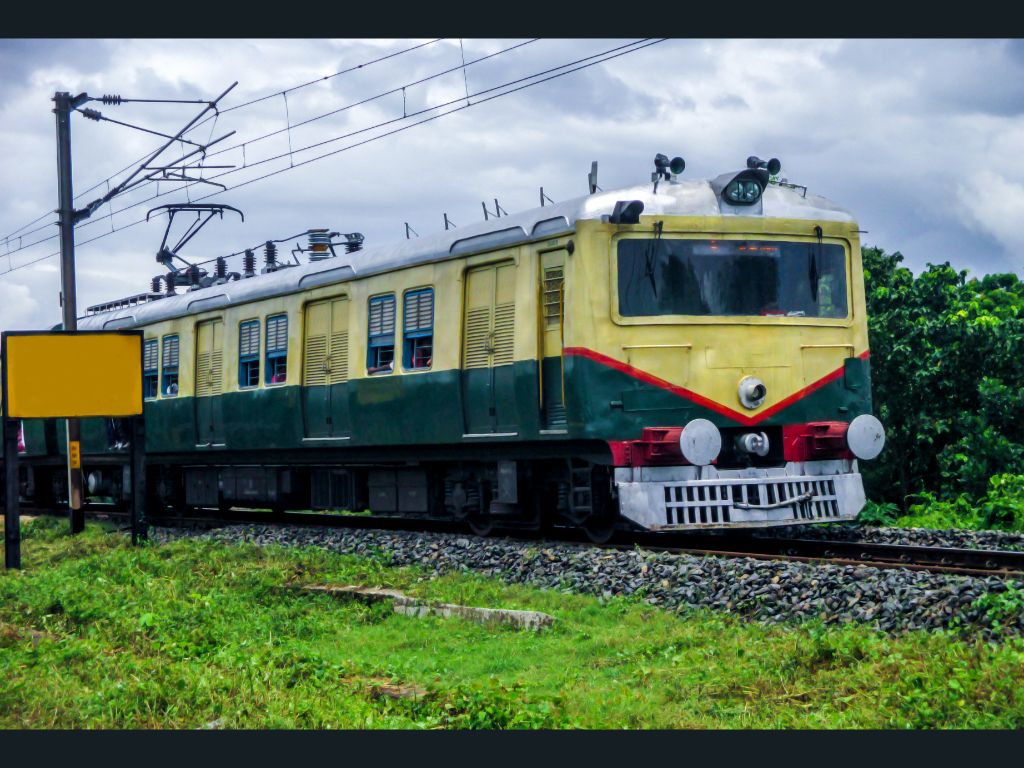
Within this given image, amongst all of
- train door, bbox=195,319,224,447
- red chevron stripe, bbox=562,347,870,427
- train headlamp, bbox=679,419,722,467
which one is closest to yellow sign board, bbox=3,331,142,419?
train door, bbox=195,319,224,447

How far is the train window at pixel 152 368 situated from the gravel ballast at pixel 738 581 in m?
8.64

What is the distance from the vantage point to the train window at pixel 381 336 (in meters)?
16.0

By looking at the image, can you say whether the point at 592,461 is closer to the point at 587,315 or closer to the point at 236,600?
the point at 587,315

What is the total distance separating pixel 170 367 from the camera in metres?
21.7

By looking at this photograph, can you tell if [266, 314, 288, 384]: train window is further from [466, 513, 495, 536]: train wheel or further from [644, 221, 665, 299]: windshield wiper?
[644, 221, 665, 299]: windshield wiper

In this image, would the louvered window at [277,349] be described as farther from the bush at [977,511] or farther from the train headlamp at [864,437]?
the train headlamp at [864,437]

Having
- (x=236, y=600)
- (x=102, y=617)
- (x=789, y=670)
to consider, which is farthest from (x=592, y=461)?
(x=789, y=670)

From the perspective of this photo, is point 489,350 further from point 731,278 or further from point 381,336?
point 731,278

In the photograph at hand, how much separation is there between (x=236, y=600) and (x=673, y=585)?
3.56 metres

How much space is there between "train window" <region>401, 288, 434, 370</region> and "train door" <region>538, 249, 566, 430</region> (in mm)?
2024

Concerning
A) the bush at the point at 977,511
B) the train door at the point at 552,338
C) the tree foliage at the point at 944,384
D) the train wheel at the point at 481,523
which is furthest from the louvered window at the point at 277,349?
the tree foliage at the point at 944,384

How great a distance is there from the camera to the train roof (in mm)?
13188

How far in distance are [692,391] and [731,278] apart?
1.22 metres

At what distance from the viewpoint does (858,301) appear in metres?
14.2
